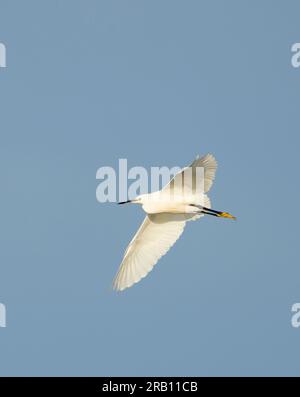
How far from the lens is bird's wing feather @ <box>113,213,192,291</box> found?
1171 inches

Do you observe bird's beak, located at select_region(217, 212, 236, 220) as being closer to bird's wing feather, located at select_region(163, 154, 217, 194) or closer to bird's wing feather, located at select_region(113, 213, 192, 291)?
bird's wing feather, located at select_region(113, 213, 192, 291)

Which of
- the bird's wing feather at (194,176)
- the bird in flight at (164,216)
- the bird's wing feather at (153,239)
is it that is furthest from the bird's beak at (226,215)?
the bird's wing feather at (194,176)

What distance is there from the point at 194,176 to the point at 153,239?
6.36 ft

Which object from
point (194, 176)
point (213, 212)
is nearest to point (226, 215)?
point (213, 212)

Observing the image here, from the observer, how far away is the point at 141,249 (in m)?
29.9

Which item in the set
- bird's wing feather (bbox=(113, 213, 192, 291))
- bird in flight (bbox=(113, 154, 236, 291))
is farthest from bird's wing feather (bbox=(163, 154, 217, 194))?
bird's wing feather (bbox=(113, 213, 192, 291))

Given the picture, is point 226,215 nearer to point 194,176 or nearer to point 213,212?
point 213,212

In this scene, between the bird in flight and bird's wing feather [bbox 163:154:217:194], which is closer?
bird's wing feather [bbox 163:154:217:194]

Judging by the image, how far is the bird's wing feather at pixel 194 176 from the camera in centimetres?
2816
